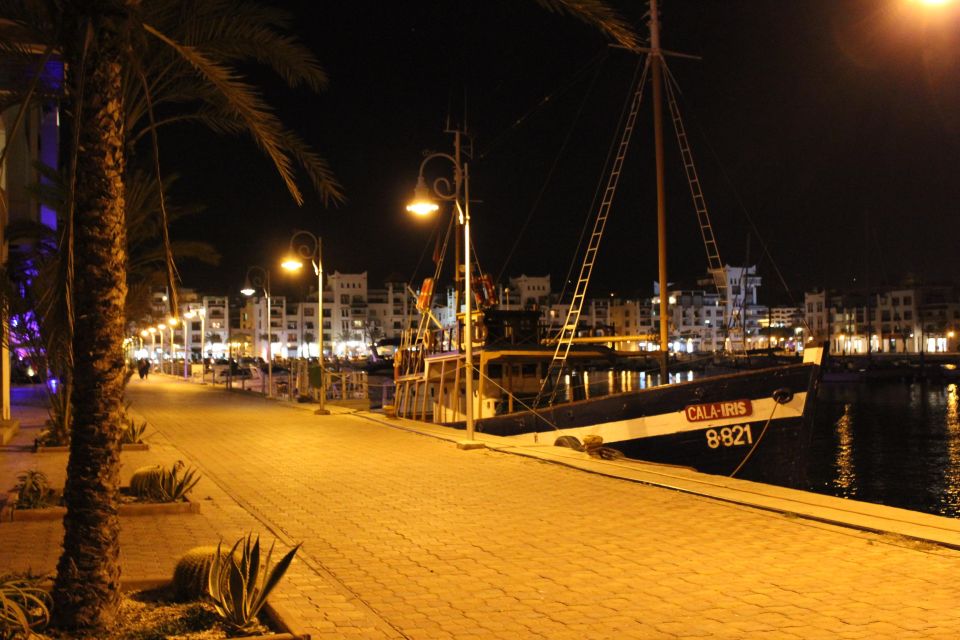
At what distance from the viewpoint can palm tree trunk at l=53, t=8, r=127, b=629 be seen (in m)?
5.34

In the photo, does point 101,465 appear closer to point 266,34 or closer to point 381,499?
point 266,34

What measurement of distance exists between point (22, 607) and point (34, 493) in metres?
5.39

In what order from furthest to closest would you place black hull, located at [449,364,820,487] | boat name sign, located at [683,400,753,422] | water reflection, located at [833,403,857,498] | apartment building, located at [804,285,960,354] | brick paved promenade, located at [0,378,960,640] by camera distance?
apartment building, located at [804,285,960,354] → water reflection, located at [833,403,857,498] → boat name sign, located at [683,400,753,422] → black hull, located at [449,364,820,487] → brick paved promenade, located at [0,378,960,640]

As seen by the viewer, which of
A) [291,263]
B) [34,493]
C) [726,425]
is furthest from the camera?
[291,263]

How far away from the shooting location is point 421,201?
18391 millimetres

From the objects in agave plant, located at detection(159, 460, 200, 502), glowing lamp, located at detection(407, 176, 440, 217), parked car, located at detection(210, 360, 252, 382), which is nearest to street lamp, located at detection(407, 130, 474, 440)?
glowing lamp, located at detection(407, 176, 440, 217)

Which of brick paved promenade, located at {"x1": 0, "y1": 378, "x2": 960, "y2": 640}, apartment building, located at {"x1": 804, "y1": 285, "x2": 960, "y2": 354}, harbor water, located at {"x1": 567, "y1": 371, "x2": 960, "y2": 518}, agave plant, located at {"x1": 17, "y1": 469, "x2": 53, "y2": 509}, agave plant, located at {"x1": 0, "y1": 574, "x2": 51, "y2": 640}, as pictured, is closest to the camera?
agave plant, located at {"x1": 0, "y1": 574, "x2": 51, "y2": 640}

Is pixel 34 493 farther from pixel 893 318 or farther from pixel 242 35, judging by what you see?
pixel 893 318

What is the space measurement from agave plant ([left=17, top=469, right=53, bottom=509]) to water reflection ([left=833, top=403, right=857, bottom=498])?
2055cm

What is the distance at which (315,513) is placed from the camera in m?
10.9

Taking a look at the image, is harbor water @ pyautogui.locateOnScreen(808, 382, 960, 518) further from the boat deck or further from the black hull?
the boat deck

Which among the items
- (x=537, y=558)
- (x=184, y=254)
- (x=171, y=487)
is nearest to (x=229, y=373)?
(x=184, y=254)

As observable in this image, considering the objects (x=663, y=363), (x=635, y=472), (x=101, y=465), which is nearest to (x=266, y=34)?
(x=101, y=465)

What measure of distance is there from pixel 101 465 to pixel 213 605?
1379 mm
